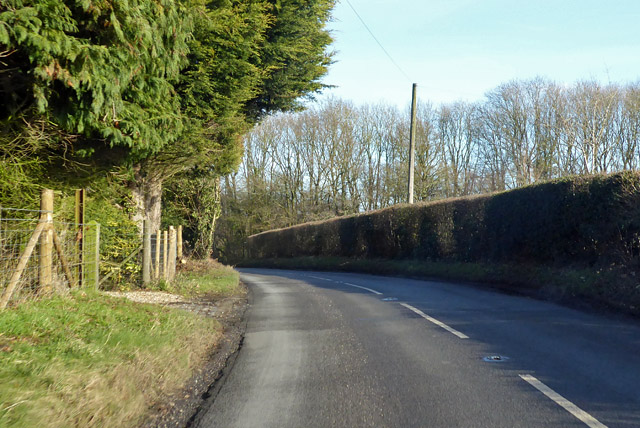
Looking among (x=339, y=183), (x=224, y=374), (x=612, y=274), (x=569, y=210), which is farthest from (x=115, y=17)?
(x=339, y=183)

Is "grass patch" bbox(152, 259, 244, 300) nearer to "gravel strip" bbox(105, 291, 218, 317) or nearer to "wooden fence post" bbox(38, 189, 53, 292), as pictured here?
"gravel strip" bbox(105, 291, 218, 317)

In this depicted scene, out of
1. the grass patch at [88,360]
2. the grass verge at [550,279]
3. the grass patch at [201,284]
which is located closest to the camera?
the grass patch at [88,360]

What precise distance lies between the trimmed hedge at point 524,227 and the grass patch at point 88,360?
9.16m

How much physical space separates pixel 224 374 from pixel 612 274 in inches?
Result: 349

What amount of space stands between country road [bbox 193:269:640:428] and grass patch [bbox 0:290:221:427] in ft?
2.15

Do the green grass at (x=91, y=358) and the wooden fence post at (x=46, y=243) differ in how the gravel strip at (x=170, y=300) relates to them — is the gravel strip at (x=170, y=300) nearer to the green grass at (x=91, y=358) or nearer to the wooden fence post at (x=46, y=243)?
the green grass at (x=91, y=358)

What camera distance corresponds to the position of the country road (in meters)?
4.44

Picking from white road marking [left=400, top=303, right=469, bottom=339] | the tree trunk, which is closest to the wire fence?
the tree trunk

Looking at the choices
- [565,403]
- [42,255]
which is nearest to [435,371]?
[565,403]

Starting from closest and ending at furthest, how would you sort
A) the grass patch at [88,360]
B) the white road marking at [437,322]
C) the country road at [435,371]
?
the grass patch at [88,360] → the country road at [435,371] → the white road marking at [437,322]

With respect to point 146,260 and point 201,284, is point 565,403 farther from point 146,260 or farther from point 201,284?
point 201,284

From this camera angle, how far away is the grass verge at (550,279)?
10.2 metres

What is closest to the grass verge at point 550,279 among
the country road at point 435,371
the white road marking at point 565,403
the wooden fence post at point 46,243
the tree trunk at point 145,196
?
the country road at point 435,371

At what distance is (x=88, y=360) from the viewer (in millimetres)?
5004
